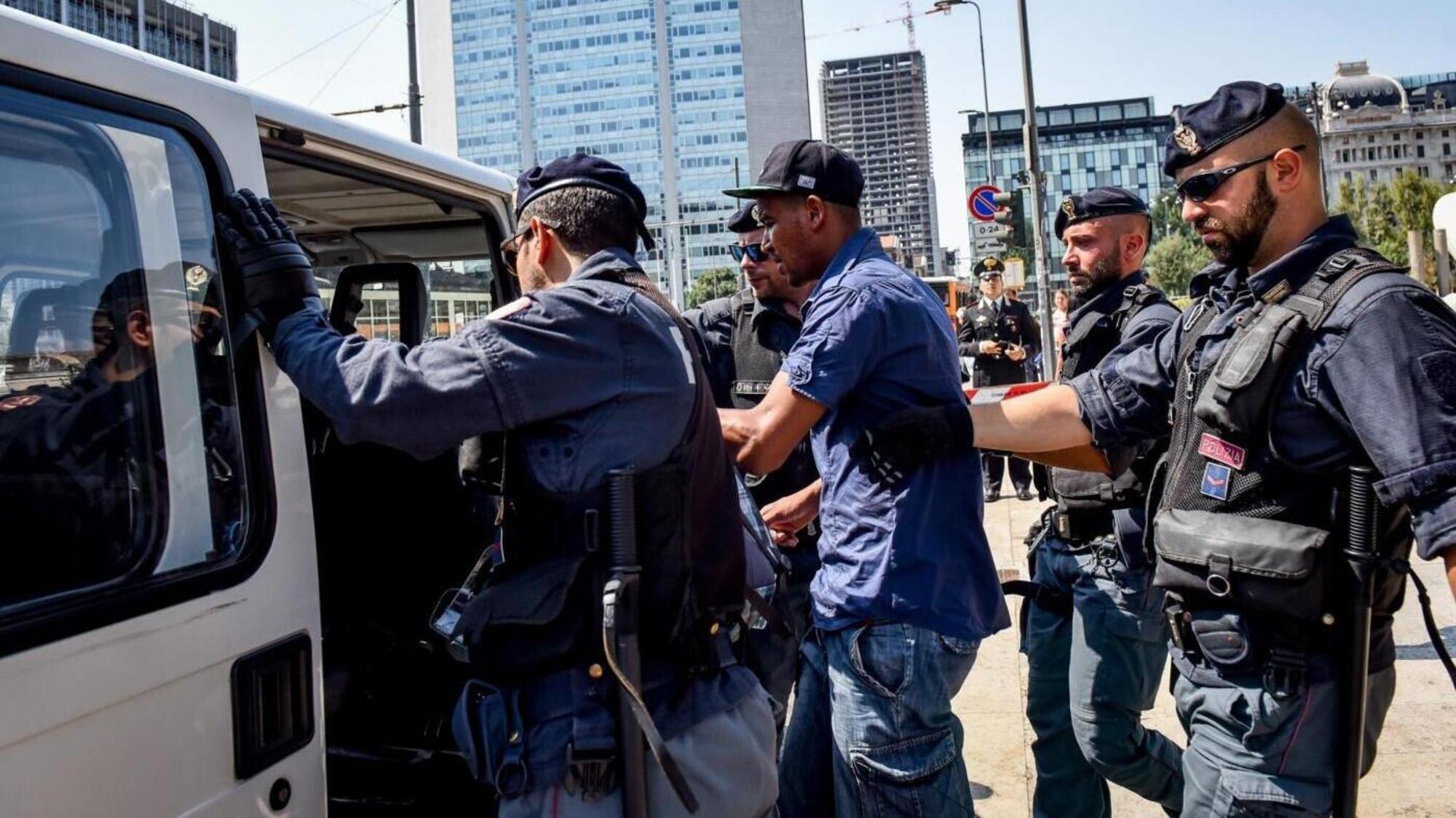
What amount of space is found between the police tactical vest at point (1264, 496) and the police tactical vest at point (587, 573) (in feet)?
3.18

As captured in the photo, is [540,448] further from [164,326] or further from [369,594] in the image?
[369,594]

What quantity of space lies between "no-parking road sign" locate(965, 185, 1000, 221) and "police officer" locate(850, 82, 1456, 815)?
12686 mm

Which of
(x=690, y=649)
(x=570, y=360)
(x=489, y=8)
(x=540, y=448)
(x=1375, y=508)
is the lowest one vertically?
(x=690, y=649)

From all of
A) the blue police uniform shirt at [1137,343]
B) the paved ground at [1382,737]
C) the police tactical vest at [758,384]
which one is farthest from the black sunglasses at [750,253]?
the paved ground at [1382,737]

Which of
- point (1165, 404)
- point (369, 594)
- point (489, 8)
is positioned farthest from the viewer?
→ point (489, 8)

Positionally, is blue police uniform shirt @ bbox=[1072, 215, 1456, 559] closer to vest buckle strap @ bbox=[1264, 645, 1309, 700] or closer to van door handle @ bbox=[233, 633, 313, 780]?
vest buckle strap @ bbox=[1264, 645, 1309, 700]

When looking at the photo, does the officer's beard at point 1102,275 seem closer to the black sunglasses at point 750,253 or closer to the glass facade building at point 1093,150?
the black sunglasses at point 750,253

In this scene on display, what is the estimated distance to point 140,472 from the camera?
5.55 feet

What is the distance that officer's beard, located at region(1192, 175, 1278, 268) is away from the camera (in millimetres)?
2252

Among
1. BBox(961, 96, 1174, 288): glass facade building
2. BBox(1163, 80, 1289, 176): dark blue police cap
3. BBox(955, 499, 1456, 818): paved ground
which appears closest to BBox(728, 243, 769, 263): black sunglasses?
BBox(1163, 80, 1289, 176): dark blue police cap

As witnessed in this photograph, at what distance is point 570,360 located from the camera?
1.90m

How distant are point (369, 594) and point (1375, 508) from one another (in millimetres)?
2507

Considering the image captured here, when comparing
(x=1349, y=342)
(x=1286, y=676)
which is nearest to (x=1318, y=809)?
(x=1286, y=676)

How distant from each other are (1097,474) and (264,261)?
239 centimetres
